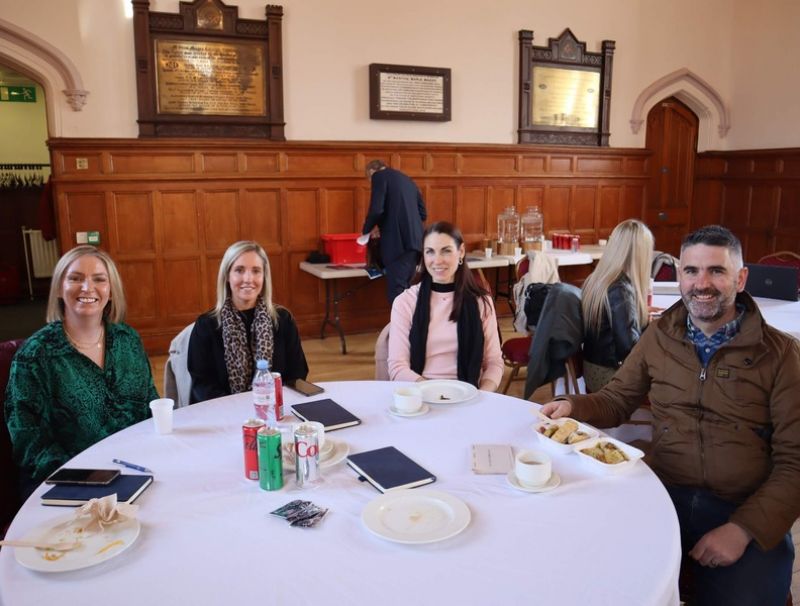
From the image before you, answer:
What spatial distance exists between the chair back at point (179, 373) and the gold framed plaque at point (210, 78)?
3.52m

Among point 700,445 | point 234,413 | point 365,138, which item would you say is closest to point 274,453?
point 234,413

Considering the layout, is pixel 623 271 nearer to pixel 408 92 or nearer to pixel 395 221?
pixel 395 221

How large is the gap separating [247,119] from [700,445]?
4.97 metres

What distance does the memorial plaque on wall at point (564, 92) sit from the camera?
6.93 meters

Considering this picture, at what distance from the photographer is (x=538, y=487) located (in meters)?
1.55

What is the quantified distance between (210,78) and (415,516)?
16.9 feet

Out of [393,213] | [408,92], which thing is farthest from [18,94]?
[393,213]

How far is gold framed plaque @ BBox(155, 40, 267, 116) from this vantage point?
550 cm

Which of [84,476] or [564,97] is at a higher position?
[564,97]

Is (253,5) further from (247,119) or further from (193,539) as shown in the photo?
(193,539)

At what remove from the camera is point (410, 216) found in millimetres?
5723

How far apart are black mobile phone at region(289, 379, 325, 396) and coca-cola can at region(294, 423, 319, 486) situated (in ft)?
2.13

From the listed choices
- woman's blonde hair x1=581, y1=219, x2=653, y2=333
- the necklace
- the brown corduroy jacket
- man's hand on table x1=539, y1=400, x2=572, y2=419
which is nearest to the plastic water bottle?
the necklace

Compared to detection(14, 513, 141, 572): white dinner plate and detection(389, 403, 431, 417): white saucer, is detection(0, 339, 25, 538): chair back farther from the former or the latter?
detection(389, 403, 431, 417): white saucer
